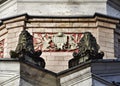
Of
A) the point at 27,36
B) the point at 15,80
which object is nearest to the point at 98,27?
the point at 27,36

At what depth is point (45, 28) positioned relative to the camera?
70.1 feet

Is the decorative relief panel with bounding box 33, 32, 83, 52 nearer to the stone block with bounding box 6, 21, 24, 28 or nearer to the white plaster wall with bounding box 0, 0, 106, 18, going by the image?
the stone block with bounding box 6, 21, 24, 28

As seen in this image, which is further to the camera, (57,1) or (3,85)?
(57,1)

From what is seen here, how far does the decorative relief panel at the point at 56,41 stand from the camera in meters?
20.8

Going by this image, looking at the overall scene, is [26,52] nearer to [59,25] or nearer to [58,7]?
[59,25]

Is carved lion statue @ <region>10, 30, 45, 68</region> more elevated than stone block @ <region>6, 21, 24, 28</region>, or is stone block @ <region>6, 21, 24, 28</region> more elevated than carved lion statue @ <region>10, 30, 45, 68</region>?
stone block @ <region>6, 21, 24, 28</region>

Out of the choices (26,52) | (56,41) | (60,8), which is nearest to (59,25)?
(56,41)

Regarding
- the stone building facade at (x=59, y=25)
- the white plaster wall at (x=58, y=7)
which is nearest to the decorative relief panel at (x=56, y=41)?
the stone building facade at (x=59, y=25)

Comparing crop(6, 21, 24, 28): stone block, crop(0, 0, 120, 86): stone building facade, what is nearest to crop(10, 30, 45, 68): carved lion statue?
crop(0, 0, 120, 86): stone building facade

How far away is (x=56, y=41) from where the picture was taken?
2088 cm

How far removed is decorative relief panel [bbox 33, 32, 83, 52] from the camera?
68.2ft

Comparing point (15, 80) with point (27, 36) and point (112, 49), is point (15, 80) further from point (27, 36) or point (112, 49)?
point (112, 49)

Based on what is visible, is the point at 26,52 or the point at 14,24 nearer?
the point at 26,52

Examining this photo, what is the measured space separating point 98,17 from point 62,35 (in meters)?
1.24
